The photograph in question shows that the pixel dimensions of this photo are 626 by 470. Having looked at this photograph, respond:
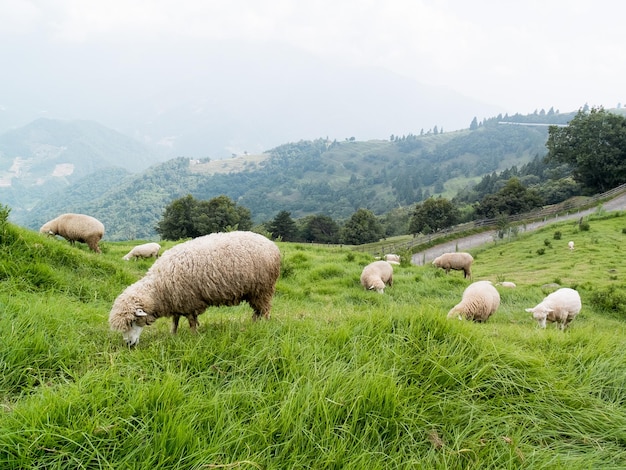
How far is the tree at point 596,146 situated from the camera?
167 feet

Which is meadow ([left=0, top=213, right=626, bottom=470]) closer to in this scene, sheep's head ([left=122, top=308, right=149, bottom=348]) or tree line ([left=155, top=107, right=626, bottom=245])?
sheep's head ([left=122, top=308, right=149, bottom=348])

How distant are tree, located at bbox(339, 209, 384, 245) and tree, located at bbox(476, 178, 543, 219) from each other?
26.5 m

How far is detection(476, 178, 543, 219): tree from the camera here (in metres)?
58.8

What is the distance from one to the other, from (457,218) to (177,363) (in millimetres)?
72729

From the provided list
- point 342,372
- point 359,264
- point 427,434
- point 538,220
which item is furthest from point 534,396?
point 538,220

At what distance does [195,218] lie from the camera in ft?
204

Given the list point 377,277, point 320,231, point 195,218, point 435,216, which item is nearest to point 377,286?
point 377,277

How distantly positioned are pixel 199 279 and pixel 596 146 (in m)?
68.6

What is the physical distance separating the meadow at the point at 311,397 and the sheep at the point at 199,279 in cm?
61

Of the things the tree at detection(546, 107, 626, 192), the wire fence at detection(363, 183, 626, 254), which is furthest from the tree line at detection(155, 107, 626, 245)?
the wire fence at detection(363, 183, 626, 254)

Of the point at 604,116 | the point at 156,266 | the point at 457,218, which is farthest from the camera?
the point at 457,218

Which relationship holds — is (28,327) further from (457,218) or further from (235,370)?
(457,218)

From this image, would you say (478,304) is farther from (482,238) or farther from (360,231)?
(360,231)

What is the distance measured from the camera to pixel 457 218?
6831 centimetres
